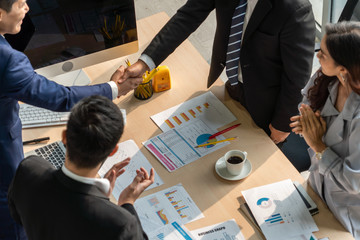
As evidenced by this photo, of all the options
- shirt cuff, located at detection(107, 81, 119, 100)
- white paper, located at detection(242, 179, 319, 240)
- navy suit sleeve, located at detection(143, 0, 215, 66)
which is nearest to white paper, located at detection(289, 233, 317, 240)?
white paper, located at detection(242, 179, 319, 240)

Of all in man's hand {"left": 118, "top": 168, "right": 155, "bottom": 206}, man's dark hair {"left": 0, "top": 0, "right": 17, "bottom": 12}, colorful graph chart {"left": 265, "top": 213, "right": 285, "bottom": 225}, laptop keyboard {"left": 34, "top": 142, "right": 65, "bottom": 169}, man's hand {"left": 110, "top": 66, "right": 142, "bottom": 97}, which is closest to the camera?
man's hand {"left": 118, "top": 168, "right": 155, "bottom": 206}

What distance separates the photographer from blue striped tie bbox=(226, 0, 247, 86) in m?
2.31

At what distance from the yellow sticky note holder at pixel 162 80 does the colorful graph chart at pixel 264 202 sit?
0.85 meters

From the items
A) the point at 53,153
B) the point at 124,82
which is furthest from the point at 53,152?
the point at 124,82

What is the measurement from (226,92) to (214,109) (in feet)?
0.49

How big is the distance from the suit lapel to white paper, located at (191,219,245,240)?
2.94ft

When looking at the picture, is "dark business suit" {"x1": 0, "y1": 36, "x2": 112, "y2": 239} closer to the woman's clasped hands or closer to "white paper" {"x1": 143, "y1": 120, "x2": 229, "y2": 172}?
"white paper" {"x1": 143, "y1": 120, "x2": 229, "y2": 172}

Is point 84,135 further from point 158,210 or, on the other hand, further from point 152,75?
point 152,75

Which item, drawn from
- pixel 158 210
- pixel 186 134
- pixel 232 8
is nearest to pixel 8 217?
pixel 158 210

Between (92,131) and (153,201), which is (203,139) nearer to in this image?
(153,201)

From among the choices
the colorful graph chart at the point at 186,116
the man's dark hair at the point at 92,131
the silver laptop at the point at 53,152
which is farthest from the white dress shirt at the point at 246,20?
the man's dark hair at the point at 92,131

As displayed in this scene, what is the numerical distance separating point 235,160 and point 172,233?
1.46ft

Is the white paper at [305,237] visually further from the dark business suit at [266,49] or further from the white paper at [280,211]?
the dark business suit at [266,49]

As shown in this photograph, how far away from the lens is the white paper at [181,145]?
2.23 m
